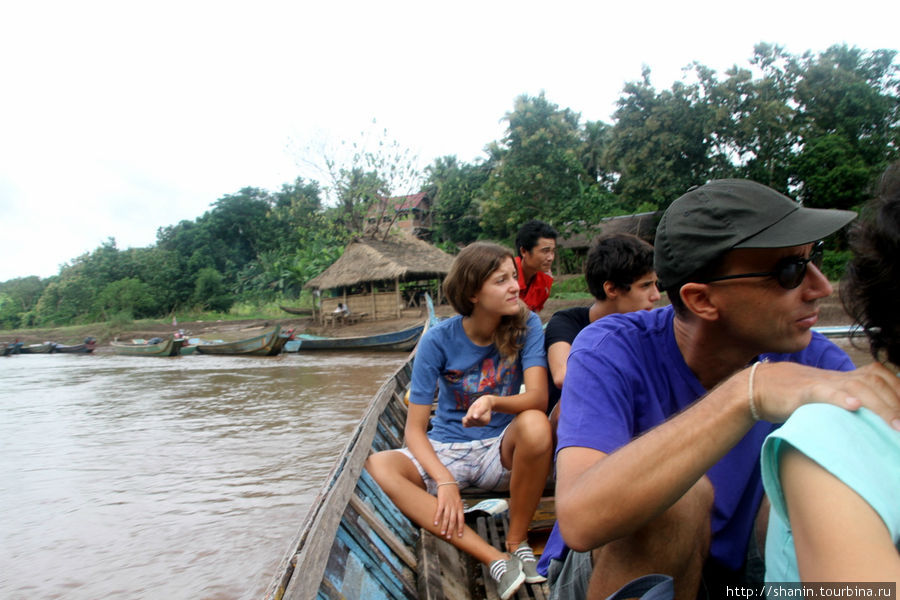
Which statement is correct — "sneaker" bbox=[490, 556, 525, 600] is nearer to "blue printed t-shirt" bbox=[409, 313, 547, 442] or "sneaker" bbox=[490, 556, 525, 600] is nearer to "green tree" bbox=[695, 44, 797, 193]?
"blue printed t-shirt" bbox=[409, 313, 547, 442]

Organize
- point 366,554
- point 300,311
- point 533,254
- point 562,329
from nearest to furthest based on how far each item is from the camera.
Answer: point 366,554, point 562,329, point 533,254, point 300,311

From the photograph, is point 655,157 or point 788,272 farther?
point 655,157

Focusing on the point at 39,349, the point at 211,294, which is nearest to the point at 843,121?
the point at 211,294

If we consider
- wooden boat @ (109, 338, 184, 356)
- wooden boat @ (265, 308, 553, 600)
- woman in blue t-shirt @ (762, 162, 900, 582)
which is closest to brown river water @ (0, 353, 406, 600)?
wooden boat @ (265, 308, 553, 600)

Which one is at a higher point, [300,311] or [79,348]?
[300,311]

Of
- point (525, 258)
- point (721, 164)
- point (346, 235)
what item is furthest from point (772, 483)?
point (346, 235)

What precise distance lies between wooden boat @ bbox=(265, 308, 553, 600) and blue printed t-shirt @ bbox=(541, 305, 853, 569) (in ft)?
2.15

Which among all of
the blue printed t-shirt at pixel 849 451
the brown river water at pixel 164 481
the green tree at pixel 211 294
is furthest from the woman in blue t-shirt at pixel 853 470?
the green tree at pixel 211 294

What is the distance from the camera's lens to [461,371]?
2.42 meters

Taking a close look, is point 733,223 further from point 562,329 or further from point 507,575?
point 562,329

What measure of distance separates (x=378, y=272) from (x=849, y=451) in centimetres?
1967

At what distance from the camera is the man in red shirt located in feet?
12.9

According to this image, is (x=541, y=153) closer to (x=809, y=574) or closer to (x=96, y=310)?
(x=809, y=574)

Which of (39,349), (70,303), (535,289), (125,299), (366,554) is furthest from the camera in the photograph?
(70,303)
